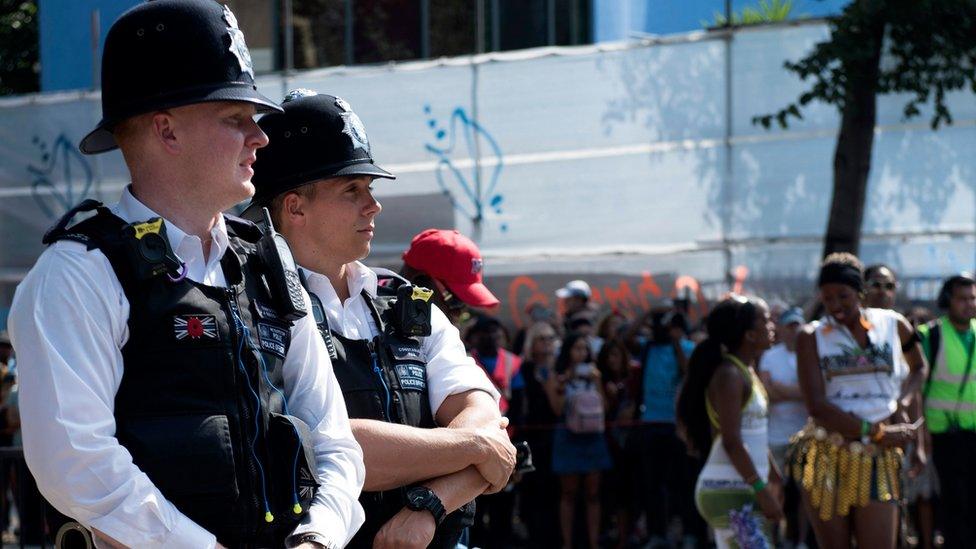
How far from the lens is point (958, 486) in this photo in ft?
33.8

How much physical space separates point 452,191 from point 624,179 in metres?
1.95

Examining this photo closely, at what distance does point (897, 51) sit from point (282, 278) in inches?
403

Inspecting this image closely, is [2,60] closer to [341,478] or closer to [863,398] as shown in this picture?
[863,398]

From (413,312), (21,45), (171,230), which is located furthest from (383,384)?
(21,45)

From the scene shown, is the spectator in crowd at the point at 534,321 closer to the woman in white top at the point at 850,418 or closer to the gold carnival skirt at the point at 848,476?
the woman in white top at the point at 850,418

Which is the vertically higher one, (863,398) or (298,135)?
(298,135)

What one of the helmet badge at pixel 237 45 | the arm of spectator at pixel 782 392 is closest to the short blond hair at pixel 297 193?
the helmet badge at pixel 237 45

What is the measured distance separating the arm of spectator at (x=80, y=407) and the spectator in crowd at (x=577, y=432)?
8.68 m

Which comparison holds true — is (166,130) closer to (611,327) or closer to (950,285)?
(950,285)

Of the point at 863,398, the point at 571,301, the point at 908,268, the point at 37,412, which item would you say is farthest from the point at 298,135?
the point at 908,268

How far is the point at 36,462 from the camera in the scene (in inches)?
93.0

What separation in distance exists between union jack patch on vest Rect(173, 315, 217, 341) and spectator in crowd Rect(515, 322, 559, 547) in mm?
8867

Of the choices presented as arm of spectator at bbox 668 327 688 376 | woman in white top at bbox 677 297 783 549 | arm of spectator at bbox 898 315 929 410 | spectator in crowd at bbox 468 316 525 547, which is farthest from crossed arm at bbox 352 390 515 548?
arm of spectator at bbox 668 327 688 376

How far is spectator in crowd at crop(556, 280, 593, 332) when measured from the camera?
1253 cm
